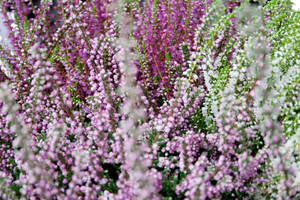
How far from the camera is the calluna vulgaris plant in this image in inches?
31.4

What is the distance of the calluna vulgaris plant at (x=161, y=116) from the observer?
2.61 feet

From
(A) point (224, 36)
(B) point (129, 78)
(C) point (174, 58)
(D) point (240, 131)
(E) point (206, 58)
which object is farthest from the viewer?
(C) point (174, 58)

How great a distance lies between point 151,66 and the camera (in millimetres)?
1613

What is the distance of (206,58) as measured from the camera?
1129 millimetres

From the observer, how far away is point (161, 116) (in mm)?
1104

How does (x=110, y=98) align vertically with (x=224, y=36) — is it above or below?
below

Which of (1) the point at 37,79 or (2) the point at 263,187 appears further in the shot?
(2) the point at 263,187

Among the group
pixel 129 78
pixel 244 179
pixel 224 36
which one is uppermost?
pixel 224 36

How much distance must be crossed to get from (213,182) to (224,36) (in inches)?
30.7

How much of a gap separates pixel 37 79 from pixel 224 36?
0.99 meters

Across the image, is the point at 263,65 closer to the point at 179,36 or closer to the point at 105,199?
Answer: the point at 105,199

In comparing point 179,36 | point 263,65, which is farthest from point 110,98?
point 179,36

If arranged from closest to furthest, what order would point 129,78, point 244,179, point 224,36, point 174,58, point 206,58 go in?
point 129,78 < point 244,179 < point 206,58 < point 224,36 < point 174,58

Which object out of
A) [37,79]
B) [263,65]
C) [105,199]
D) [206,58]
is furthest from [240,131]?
[37,79]
